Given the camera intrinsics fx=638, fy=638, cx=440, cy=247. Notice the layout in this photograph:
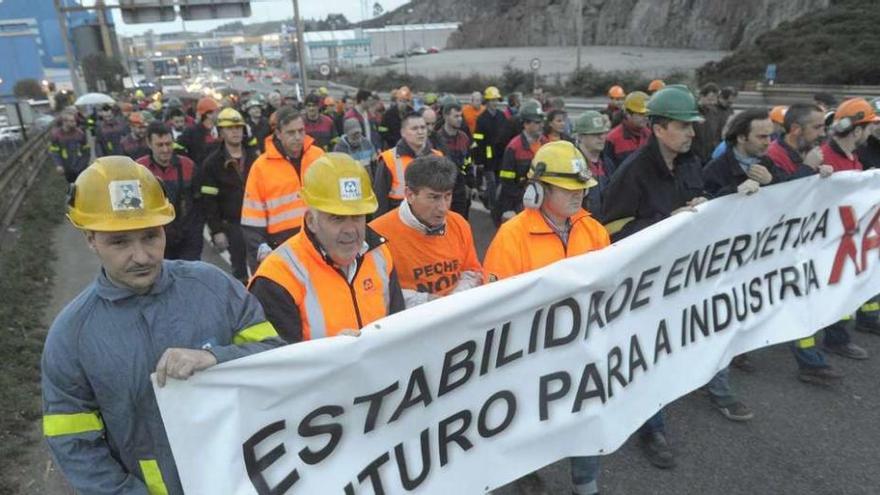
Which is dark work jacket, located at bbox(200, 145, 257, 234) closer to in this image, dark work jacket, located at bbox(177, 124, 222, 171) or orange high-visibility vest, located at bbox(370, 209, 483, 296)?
orange high-visibility vest, located at bbox(370, 209, 483, 296)

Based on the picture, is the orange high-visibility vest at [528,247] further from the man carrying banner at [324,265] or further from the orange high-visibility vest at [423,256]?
the man carrying banner at [324,265]

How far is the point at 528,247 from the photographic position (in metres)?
3.21

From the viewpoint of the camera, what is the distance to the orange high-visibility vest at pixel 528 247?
3.20 m

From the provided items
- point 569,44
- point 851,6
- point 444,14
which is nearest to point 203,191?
point 851,6

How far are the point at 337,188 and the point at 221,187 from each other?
364cm

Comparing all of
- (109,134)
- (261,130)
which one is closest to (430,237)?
(261,130)

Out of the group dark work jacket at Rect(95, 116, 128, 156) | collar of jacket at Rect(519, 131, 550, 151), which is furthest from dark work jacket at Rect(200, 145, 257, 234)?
dark work jacket at Rect(95, 116, 128, 156)

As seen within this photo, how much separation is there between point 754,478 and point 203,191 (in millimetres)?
4782

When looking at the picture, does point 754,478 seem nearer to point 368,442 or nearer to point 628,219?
point 628,219

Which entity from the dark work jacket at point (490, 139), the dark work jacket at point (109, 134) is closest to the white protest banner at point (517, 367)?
the dark work jacket at point (490, 139)

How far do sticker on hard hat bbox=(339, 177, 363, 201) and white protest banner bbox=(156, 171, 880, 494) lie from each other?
513mm

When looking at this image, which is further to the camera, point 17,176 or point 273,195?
point 17,176

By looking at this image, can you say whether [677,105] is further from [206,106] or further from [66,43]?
[66,43]

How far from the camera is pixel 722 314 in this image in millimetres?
3750
